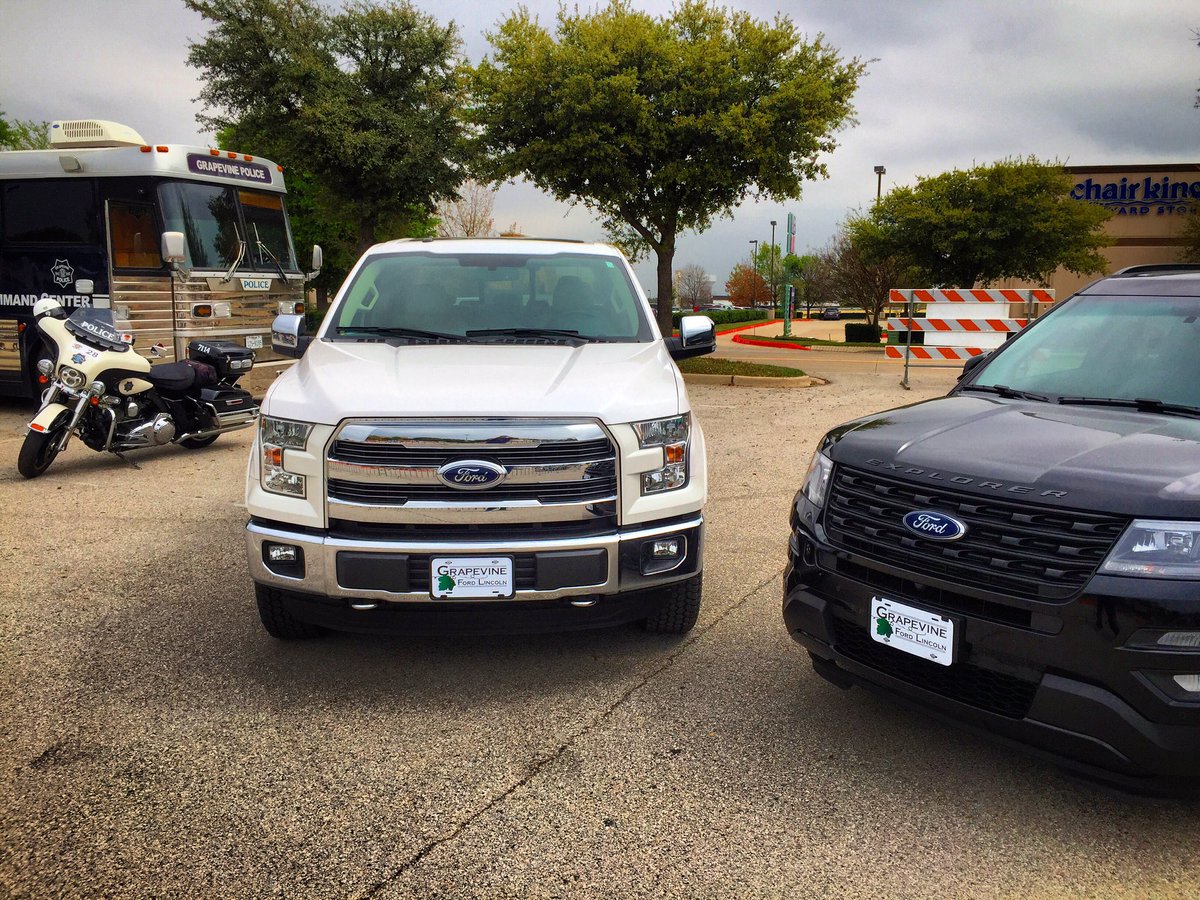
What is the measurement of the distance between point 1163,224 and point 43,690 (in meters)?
42.0

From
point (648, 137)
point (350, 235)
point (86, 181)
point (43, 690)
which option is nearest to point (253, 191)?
point (86, 181)

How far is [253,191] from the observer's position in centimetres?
1199

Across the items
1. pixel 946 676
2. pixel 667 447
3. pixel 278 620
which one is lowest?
pixel 278 620

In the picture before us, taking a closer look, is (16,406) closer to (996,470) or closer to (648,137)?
(648,137)

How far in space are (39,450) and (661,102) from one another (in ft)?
38.6

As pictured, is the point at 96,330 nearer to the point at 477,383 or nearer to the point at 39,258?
the point at 39,258

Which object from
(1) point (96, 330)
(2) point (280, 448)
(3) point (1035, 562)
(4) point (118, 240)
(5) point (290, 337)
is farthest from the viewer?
(4) point (118, 240)

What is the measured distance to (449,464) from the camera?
3367 mm

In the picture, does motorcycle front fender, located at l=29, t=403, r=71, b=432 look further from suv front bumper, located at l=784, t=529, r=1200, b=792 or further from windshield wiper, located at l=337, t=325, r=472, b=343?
suv front bumper, located at l=784, t=529, r=1200, b=792

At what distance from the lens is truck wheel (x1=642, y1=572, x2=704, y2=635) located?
395 cm

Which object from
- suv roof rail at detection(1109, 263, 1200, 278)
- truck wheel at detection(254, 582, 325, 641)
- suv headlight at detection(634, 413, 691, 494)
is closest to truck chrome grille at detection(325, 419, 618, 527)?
suv headlight at detection(634, 413, 691, 494)

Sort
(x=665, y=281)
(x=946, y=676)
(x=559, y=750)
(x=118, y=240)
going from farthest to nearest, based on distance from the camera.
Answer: (x=665, y=281), (x=118, y=240), (x=559, y=750), (x=946, y=676)

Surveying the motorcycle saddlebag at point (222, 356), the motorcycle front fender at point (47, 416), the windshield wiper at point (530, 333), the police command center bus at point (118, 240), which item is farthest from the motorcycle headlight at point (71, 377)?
the windshield wiper at point (530, 333)

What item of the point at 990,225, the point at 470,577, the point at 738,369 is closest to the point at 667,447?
the point at 470,577
